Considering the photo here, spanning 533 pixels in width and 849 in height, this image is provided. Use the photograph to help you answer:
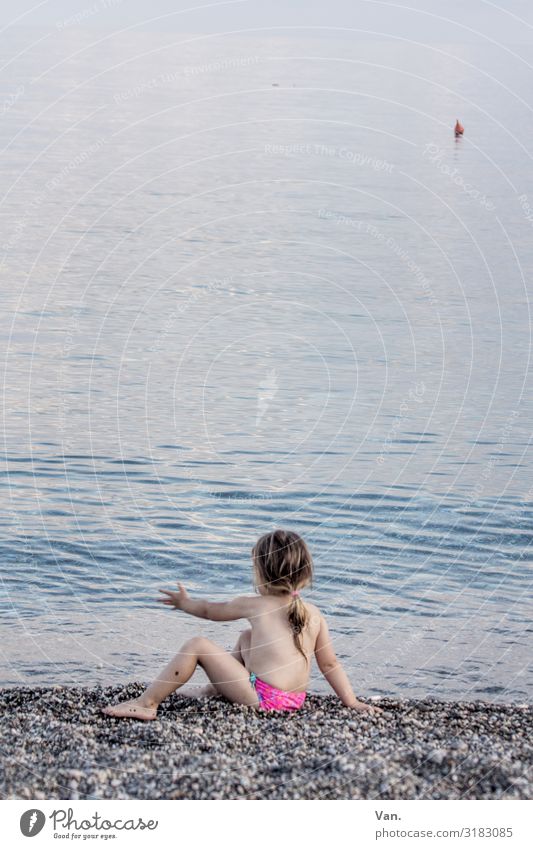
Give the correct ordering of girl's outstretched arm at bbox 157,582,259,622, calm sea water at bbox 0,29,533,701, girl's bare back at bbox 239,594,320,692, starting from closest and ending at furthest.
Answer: girl's outstretched arm at bbox 157,582,259,622 < girl's bare back at bbox 239,594,320,692 < calm sea water at bbox 0,29,533,701

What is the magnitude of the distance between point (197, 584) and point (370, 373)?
36.4ft

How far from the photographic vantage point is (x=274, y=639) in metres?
9.36

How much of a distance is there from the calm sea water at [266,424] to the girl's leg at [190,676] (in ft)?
7.93

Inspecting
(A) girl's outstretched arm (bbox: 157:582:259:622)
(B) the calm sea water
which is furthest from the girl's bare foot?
(B) the calm sea water

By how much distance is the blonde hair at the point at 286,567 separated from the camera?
9219 millimetres

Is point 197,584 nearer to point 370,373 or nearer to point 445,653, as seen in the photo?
point 445,653

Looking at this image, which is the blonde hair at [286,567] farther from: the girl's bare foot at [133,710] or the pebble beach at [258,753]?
the girl's bare foot at [133,710]

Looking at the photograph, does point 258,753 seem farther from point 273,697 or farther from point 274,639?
point 274,639

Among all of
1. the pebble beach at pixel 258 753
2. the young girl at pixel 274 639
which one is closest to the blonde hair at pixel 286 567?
the young girl at pixel 274 639

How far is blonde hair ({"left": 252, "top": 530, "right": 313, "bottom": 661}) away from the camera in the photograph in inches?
363

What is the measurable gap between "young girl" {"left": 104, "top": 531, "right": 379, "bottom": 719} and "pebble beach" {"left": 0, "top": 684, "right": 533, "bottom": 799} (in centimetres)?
17

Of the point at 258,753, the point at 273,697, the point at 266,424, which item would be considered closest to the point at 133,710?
the point at 273,697

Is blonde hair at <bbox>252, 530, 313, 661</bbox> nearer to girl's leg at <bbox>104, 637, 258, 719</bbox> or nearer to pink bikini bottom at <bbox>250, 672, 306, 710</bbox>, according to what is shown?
pink bikini bottom at <bbox>250, 672, 306, 710</bbox>

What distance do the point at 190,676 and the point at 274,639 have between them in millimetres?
760
